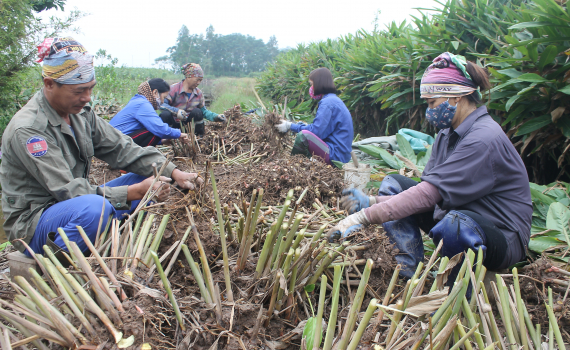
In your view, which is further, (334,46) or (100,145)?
(334,46)

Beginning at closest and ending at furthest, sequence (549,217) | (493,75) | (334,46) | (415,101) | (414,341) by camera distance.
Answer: (414,341)
(549,217)
(493,75)
(415,101)
(334,46)

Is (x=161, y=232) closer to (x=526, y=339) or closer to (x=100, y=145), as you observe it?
(x=100, y=145)

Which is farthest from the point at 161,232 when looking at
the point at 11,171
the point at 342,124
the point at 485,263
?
the point at 342,124

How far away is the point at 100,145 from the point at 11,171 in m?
0.61

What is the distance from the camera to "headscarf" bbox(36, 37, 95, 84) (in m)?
1.99

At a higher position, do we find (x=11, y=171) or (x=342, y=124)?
(x=11, y=171)

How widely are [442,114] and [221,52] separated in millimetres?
58001

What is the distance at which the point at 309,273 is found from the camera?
1.76 m

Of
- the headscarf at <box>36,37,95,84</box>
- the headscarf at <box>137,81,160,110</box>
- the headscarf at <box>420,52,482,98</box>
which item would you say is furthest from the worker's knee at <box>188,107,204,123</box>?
the headscarf at <box>420,52,482,98</box>

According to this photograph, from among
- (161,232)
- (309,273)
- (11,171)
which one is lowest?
(309,273)

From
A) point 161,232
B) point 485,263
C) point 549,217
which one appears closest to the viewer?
point 161,232

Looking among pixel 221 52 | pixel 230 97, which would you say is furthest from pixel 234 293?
pixel 221 52

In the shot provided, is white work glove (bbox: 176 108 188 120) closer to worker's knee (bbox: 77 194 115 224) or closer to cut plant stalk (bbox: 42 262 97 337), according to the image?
worker's knee (bbox: 77 194 115 224)

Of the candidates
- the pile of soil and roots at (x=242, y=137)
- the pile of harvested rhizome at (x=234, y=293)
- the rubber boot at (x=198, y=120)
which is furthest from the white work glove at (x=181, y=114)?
the pile of harvested rhizome at (x=234, y=293)
